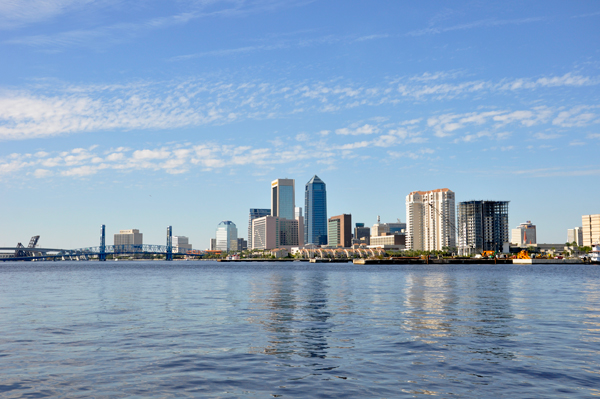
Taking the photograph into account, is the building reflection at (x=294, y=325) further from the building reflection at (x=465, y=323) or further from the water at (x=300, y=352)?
the building reflection at (x=465, y=323)

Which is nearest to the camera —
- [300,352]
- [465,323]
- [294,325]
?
[300,352]

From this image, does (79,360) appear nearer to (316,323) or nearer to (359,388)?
(359,388)

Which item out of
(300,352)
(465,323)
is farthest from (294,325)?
(465,323)

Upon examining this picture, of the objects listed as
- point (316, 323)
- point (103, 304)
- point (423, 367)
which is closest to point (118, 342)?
point (316, 323)

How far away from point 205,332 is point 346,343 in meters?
8.81

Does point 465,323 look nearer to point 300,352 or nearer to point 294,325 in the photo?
point 294,325

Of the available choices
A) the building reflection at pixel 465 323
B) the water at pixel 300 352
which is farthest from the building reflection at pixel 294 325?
the building reflection at pixel 465 323

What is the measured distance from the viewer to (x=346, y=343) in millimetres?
26125

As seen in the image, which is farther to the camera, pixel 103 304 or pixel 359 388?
pixel 103 304

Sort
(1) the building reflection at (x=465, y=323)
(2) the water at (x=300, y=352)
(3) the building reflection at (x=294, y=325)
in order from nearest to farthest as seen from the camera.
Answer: (2) the water at (x=300, y=352), (3) the building reflection at (x=294, y=325), (1) the building reflection at (x=465, y=323)

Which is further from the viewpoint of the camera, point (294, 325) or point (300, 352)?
point (294, 325)

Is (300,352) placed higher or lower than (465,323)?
higher

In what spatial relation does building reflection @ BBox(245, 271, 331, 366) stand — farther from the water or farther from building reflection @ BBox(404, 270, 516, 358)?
building reflection @ BBox(404, 270, 516, 358)

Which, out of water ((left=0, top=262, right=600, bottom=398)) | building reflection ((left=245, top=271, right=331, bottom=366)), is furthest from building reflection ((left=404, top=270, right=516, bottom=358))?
building reflection ((left=245, top=271, right=331, bottom=366))
